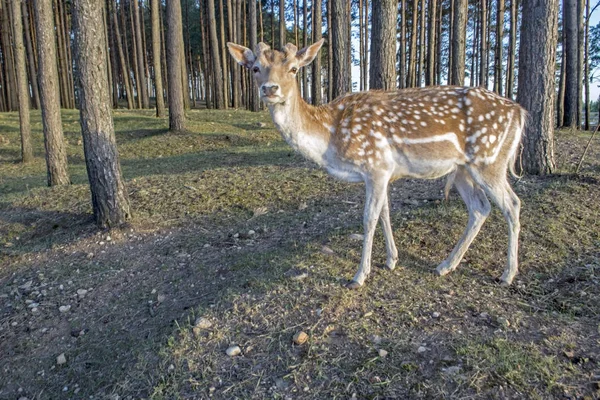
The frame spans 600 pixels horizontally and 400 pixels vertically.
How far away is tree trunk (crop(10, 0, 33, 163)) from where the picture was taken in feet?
41.9

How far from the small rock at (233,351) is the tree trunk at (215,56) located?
23743 millimetres

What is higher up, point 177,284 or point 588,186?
point 588,186

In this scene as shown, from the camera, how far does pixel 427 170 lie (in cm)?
488

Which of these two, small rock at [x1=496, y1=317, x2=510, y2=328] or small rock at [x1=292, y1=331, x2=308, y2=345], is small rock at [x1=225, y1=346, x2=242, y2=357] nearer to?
small rock at [x1=292, y1=331, x2=308, y2=345]

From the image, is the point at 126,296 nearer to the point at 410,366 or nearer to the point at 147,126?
the point at 410,366

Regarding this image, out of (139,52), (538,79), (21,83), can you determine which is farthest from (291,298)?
(139,52)

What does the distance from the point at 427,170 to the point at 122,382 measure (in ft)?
12.0

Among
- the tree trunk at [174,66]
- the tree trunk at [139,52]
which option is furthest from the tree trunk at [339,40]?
the tree trunk at [139,52]

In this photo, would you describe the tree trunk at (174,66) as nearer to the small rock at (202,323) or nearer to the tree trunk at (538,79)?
the tree trunk at (538,79)

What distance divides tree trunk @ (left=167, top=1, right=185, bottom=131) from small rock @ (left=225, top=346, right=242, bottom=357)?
46.2 feet

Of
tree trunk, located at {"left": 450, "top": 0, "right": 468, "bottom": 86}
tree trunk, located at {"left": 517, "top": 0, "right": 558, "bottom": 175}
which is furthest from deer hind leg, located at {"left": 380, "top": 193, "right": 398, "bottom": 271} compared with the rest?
tree trunk, located at {"left": 450, "top": 0, "right": 468, "bottom": 86}

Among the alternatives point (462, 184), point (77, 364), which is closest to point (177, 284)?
point (77, 364)

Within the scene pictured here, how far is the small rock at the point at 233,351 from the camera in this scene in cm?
383

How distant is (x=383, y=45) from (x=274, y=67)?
5700 mm
